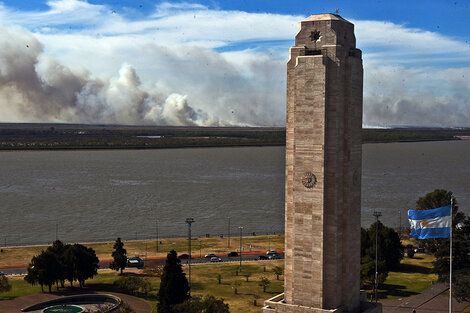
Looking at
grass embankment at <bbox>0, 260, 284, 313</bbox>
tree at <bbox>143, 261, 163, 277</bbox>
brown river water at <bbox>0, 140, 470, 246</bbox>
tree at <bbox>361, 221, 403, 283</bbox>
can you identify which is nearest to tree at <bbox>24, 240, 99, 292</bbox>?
grass embankment at <bbox>0, 260, 284, 313</bbox>

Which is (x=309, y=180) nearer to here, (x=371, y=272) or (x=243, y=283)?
(x=243, y=283)

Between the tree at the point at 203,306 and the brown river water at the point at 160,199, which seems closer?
the tree at the point at 203,306

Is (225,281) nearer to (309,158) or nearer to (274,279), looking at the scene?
(274,279)

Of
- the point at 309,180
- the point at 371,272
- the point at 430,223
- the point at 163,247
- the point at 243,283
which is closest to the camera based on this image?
the point at 309,180

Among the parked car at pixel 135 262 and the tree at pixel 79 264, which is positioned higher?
the tree at pixel 79 264

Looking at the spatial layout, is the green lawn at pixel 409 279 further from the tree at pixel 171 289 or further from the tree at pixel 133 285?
the tree at pixel 133 285

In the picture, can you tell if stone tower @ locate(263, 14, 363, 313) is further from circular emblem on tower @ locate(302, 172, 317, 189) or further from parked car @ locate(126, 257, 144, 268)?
parked car @ locate(126, 257, 144, 268)

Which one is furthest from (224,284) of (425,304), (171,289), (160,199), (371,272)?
(160,199)

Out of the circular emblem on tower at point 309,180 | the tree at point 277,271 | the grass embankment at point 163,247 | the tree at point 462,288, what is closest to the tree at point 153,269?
the grass embankment at point 163,247
